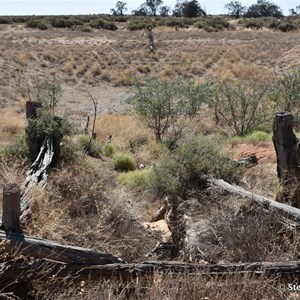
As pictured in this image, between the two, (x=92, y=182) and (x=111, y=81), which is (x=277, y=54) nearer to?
(x=111, y=81)

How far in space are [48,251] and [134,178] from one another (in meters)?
5.32

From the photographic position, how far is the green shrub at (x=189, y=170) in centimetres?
745

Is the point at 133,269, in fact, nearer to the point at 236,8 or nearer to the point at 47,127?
the point at 47,127

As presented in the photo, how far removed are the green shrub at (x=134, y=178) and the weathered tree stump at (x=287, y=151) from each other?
290 centimetres

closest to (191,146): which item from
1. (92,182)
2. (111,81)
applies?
(92,182)

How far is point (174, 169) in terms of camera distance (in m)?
7.57

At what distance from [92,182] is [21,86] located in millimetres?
16565

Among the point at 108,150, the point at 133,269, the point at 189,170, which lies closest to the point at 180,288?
the point at 133,269

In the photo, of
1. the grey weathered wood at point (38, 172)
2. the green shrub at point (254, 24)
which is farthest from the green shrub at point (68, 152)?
the green shrub at point (254, 24)

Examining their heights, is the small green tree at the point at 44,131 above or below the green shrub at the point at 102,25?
below

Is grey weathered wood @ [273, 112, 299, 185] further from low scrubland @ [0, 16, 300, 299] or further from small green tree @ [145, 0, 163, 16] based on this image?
small green tree @ [145, 0, 163, 16]

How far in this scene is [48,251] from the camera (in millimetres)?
4625

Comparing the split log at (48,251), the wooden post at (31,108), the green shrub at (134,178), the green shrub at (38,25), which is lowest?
the green shrub at (134,178)

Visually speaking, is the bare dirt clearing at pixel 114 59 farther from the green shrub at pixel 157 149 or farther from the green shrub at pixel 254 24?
the green shrub at pixel 254 24
